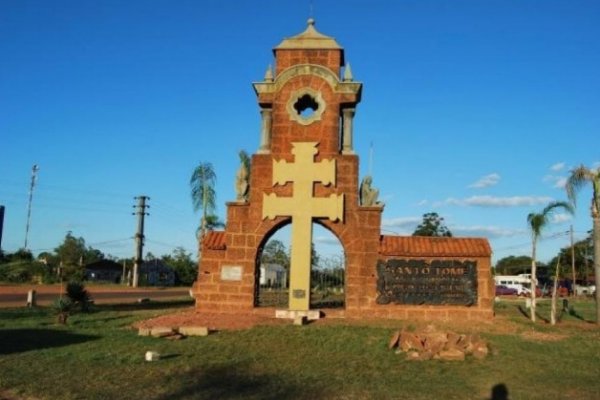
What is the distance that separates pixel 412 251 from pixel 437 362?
6.05 metres

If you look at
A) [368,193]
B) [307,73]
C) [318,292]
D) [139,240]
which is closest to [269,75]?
[307,73]

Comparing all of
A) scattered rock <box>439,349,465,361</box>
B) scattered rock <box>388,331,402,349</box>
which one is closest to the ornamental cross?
scattered rock <box>388,331,402,349</box>

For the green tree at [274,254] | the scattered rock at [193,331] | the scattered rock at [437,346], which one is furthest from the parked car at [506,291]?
the scattered rock at [193,331]

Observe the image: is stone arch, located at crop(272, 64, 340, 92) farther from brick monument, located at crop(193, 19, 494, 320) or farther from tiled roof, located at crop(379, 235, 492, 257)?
tiled roof, located at crop(379, 235, 492, 257)

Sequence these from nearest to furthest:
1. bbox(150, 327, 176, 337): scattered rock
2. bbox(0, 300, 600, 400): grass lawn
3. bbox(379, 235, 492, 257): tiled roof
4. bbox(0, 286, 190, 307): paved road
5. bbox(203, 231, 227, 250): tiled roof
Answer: bbox(0, 300, 600, 400): grass lawn
bbox(150, 327, 176, 337): scattered rock
bbox(379, 235, 492, 257): tiled roof
bbox(203, 231, 227, 250): tiled roof
bbox(0, 286, 190, 307): paved road

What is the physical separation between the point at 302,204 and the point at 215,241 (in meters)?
2.91

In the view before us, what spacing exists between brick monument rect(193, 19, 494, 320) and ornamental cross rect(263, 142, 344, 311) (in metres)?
0.03

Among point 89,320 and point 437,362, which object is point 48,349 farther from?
point 437,362

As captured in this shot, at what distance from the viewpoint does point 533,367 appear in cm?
1062

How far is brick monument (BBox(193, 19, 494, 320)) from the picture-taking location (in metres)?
16.6

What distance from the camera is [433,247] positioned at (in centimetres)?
1689

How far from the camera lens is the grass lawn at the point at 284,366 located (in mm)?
8577

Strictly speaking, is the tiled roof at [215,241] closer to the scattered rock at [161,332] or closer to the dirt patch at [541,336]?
the scattered rock at [161,332]

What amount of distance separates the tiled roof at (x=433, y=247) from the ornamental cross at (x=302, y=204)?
1696mm
